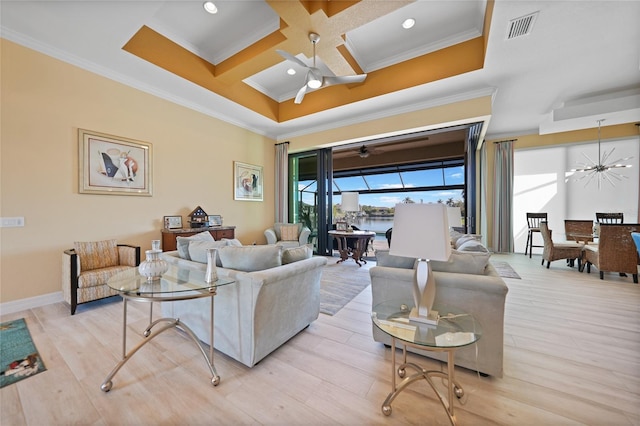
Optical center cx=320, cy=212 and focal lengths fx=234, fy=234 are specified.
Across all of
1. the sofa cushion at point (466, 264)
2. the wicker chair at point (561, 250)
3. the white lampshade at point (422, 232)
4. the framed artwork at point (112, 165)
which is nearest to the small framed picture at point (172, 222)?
the framed artwork at point (112, 165)

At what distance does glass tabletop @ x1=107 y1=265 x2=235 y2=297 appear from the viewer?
156 centimetres

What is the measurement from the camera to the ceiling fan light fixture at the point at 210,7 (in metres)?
2.78

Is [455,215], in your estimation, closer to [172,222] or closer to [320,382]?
[320,382]

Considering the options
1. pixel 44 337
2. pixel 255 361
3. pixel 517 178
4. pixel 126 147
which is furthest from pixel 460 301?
pixel 517 178

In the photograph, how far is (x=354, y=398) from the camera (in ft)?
4.81

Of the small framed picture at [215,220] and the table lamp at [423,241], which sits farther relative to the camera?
the small framed picture at [215,220]

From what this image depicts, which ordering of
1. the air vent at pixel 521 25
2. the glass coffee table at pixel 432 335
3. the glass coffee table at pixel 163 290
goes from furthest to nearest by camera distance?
the air vent at pixel 521 25, the glass coffee table at pixel 163 290, the glass coffee table at pixel 432 335

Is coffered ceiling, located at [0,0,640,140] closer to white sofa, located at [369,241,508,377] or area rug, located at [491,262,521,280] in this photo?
white sofa, located at [369,241,508,377]

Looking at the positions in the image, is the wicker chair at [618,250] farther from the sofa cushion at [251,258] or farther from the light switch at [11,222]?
the light switch at [11,222]

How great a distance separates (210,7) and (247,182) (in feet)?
10.6

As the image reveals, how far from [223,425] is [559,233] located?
26.4 ft

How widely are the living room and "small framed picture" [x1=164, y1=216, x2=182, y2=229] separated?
142mm

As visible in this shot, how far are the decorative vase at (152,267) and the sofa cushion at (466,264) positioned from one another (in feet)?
7.10

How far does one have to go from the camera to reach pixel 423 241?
1385 millimetres
